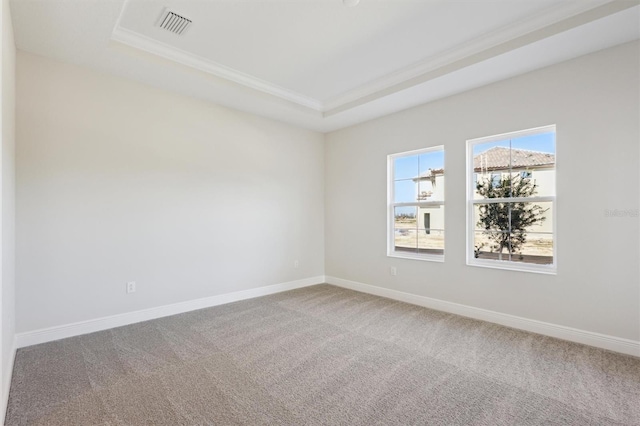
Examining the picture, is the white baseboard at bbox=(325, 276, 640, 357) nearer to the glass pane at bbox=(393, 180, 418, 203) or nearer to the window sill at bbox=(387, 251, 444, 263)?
the window sill at bbox=(387, 251, 444, 263)

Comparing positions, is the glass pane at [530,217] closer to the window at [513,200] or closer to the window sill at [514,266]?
the window at [513,200]

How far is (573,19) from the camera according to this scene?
2.46 m

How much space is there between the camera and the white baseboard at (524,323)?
8.81 ft

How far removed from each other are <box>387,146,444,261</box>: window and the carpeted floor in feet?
3.78

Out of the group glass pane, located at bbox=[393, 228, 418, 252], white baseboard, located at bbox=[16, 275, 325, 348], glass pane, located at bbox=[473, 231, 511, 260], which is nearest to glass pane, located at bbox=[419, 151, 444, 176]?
glass pane, located at bbox=[393, 228, 418, 252]

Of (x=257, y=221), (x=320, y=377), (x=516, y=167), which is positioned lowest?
(x=320, y=377)

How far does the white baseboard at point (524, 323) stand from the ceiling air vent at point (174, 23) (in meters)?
4.00

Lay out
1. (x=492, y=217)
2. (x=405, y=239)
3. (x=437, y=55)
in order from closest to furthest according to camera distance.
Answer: (x=437, y=55), (x=492, y=217), (x=405, y=239)

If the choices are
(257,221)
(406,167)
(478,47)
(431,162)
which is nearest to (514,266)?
(431,162)

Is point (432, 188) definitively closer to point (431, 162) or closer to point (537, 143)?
point (431, 162)

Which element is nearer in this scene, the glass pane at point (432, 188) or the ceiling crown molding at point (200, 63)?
the ceiling crown molding at point (200, 63)

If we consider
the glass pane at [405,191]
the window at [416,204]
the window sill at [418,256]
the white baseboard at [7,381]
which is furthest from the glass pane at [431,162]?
the white baseboard at [7,381]

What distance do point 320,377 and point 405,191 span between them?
298 cm

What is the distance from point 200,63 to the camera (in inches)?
131
